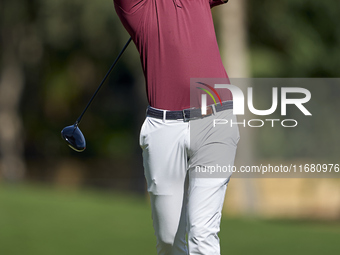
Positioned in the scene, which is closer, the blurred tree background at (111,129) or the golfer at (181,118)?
the golfer at (181,118)

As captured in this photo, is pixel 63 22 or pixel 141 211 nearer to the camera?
pixel 141 211

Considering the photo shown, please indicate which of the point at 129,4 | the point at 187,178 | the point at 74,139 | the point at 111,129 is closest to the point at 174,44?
the point at 129,4

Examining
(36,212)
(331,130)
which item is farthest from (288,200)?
(36,212)

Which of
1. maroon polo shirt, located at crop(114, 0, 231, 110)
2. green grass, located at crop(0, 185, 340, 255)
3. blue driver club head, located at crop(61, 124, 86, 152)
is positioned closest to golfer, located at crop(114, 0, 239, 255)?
maroon polo shirt, located at crop(114, 0, 231, 110)

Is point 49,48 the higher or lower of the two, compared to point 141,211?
higher

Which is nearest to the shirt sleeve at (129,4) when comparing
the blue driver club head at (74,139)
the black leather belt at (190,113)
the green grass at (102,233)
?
the black leather belt at (190,113)

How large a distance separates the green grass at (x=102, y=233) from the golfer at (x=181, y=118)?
5328 millimetres

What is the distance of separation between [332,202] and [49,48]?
428 inches

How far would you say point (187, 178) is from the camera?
4.20 meters

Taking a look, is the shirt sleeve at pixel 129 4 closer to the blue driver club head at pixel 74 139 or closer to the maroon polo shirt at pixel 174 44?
the maroon polo shirt at pixel 174 44

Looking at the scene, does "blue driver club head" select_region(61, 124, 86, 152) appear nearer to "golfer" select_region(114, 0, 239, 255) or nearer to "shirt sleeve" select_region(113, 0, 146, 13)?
"golfer" select_region(114, 0, 239, 255)

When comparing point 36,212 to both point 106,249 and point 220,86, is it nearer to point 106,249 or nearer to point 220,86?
point 106,249

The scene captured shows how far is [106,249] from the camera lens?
9484mm

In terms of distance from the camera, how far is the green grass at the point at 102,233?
9.46 m
